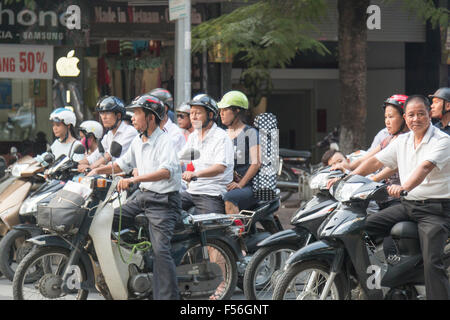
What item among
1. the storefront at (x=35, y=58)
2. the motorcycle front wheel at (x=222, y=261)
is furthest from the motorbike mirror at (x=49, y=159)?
the storefront at (x=35, y=58)

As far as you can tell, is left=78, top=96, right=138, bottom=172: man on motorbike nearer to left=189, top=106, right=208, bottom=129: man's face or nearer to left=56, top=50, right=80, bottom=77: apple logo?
left=189, top=106, right=208, bottom=129: man's face

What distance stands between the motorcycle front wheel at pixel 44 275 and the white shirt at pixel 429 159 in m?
2.66

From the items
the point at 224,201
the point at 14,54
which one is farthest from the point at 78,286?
the point at 14,54

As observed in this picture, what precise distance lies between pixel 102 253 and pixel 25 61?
8806 mm

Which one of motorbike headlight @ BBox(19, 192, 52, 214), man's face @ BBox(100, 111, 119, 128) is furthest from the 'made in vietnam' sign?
motorbike headlight @ BBox(19, 192, 52, 214)

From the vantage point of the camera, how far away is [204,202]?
7.83 m

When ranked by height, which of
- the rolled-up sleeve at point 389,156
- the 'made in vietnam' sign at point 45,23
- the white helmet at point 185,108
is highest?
the 'made in vietnam' sign at point 45,23

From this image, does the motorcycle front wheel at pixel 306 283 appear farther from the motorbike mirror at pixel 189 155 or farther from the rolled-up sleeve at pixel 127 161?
the rolled-up sleeve at pixel 127 161

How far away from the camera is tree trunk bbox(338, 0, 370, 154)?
478 inches

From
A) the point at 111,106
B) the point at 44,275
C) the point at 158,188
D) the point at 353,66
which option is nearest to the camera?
the point at 44,275

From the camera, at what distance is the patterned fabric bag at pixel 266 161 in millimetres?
8062

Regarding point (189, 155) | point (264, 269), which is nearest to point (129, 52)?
point (189, 155)

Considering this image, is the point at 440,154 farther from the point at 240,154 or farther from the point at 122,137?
the point at 122,137
